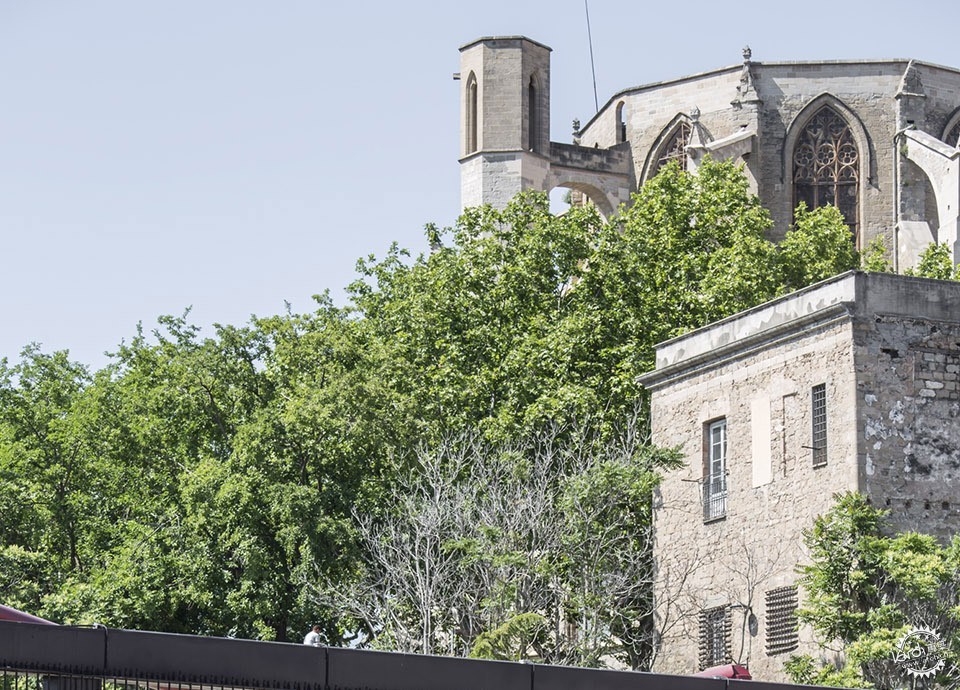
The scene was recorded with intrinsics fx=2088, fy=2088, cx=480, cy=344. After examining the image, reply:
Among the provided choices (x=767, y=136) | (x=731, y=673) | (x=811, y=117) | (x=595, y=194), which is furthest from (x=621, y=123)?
(x=731, y=673)

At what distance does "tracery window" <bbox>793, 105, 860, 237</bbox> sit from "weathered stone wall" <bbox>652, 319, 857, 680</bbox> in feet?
95.2

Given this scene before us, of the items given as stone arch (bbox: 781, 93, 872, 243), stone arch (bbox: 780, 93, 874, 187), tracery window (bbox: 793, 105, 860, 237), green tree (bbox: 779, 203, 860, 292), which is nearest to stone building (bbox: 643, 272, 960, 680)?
green tree (bbox: 779, 203, 860, 292)

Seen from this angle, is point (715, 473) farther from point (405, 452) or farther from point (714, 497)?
point (405, 452)

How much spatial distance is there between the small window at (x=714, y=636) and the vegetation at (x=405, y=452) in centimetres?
177

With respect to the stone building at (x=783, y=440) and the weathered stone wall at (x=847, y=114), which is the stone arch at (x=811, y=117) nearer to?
the weathered stone wall at (x=847, y=114)

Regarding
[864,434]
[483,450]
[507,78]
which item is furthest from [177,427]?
[507,78]

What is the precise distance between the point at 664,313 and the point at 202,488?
10155 mm

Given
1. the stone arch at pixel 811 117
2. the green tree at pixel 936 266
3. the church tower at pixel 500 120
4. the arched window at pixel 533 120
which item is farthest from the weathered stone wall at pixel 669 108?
the green tree at pixel 936 266

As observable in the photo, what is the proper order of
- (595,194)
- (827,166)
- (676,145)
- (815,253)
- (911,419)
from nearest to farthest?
1. (911,419)
2. (815,253)
3. (827,166)
4. (595,194)
5. (676,145)

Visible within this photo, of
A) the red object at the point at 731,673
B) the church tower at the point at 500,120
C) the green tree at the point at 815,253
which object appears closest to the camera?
the red object at the point at 731,673

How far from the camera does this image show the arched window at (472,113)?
5944 centimetres

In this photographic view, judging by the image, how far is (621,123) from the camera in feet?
214

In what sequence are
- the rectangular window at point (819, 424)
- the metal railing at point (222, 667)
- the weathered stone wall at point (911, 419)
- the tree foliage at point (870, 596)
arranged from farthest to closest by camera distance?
1. the rectangular window at point (819, 424)
2. the weathered stone wall at point (911, 419)
3. the tree foliage at point (870, 596)
4. the metal railing at point (222, 667)

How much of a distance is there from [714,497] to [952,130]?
32.9m
